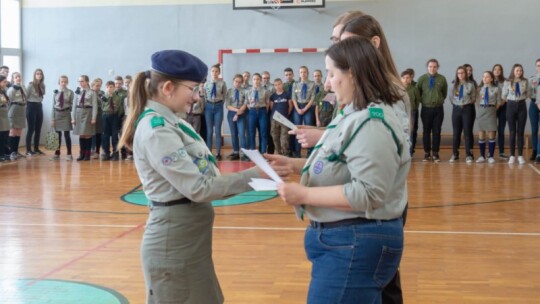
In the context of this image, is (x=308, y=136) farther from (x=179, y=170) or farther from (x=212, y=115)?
(x=212, y=115)

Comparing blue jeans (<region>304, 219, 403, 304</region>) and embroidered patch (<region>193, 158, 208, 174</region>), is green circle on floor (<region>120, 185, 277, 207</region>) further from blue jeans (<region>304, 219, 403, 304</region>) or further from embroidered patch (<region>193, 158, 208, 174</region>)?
blue jeans (<region>304, 219, 403, 304</region>)

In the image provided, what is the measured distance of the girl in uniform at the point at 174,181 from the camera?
2393mm

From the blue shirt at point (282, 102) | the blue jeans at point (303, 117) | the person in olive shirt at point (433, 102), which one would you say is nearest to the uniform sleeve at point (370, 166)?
the person in olive shirt at point (433, 102)

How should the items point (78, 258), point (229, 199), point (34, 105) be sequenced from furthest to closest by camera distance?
point (34, 105) < point (229, 199) < point (78, 258)

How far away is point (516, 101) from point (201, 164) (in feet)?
33.1

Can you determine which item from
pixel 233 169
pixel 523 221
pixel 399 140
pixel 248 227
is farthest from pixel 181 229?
pixel 233 169

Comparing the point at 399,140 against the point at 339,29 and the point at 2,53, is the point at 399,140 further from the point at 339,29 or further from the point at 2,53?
the point at 2,53

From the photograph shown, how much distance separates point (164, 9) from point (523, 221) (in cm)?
1055

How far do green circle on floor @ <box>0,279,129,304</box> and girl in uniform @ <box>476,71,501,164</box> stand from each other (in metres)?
8.65

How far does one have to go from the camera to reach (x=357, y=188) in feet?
6.44

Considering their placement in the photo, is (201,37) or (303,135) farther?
(201,37)

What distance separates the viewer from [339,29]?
2686mm

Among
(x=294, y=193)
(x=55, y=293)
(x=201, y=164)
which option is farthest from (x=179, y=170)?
(x=55, y=293)

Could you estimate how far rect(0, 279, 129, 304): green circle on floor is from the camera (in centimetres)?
422
